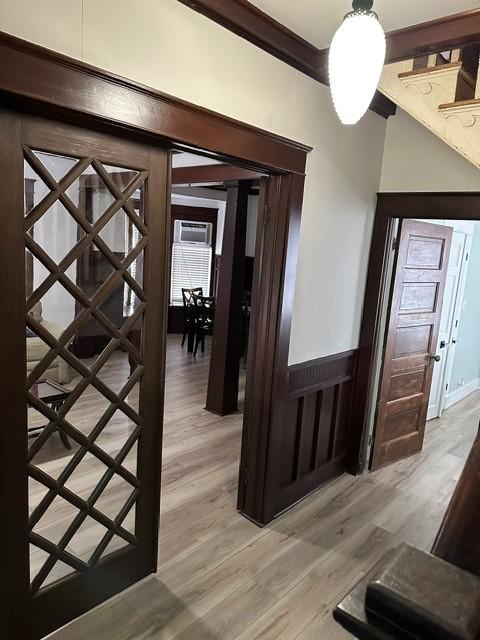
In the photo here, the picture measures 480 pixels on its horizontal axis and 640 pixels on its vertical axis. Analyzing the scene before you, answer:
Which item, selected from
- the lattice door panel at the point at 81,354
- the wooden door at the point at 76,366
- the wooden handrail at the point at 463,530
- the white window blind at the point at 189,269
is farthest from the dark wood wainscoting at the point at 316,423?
→ the white window blind at the point at 189,269

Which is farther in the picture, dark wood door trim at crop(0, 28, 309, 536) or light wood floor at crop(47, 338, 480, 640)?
light wood floor at crop(47, 338, 480, 640)

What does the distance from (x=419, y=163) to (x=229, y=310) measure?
83.4 inches

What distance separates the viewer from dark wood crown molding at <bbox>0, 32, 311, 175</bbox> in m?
1.39

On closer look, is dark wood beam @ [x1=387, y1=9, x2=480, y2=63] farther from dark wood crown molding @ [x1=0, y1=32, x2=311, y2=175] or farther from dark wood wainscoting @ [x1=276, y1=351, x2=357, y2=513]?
dark wood wainscoting @ [x1=276, y1=351, x2=357, y2=513]

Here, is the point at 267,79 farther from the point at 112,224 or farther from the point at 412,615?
the point at 412,615

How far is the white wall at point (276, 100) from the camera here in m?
1.55

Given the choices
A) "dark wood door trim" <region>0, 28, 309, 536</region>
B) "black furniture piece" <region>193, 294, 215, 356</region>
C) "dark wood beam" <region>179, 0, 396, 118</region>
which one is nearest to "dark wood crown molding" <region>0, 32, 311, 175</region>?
"dark wood door trim" <region>0, 28, 309, 536</region>

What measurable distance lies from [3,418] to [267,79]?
196 centimetres

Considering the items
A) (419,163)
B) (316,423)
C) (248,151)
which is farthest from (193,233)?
(248,151)

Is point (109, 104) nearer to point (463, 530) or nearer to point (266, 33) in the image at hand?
point (266, 33)

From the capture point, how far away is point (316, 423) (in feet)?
10.3

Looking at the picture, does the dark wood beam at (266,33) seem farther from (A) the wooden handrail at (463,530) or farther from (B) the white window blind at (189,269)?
(B) the white window blind at (189,269)

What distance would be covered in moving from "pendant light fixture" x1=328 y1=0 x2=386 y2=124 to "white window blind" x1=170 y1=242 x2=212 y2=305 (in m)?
6.73

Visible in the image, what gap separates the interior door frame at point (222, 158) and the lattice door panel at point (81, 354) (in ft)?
0.37
